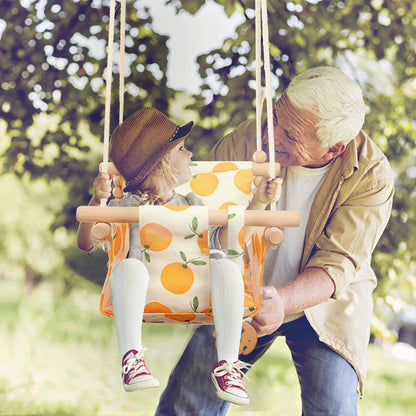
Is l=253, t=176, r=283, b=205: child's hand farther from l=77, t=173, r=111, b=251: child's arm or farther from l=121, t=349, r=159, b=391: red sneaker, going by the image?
l=121, t=349, r=159, b=391: red sneaker

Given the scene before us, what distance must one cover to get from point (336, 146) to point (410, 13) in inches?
34.5

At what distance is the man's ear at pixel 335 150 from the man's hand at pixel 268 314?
1.97ft

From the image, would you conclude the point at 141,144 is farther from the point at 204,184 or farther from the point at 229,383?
the point at 229,383

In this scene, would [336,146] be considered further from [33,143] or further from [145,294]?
[33,143]

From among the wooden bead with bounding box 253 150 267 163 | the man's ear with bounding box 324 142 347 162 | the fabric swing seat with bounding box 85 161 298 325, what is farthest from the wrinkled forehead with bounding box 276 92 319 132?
the fabric swing seat with bounding box 85 161 298 325

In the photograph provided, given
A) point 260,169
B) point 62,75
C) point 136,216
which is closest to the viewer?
point 136,216

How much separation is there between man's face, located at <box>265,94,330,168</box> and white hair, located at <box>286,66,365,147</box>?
0.08ft

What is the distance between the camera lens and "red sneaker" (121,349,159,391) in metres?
1.62

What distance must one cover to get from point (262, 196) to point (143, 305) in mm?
534

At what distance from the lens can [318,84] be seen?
8.11 ft

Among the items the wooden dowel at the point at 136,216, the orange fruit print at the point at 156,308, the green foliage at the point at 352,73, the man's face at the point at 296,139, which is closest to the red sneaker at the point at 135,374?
the orange fruit print at the point at 156,308

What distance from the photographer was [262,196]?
196 centimetres

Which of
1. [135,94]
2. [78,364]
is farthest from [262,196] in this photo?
[78,364]

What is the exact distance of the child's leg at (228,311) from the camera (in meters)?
1.71
